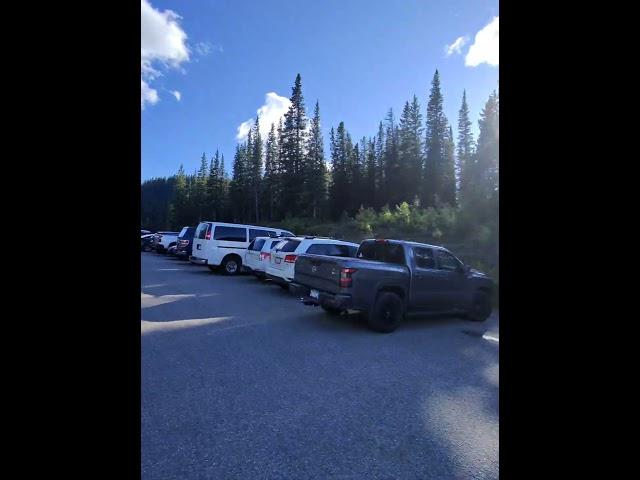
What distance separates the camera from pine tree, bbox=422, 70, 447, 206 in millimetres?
50188

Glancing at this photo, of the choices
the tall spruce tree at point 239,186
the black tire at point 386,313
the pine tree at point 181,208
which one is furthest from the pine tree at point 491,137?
the pine tree at point 181,208

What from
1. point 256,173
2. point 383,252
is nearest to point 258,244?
point 383,252

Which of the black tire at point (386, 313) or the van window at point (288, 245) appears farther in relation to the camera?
the van window at point (288, 245)

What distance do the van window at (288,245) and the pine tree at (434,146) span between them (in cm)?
4052

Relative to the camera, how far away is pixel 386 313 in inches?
285

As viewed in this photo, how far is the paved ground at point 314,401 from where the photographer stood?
2.80 metres

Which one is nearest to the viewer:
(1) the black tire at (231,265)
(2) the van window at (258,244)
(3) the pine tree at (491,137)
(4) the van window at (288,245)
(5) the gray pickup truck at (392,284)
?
(3) the pine tree at (491,137)

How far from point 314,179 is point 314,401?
157 feet

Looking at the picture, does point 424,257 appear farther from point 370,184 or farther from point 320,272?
point 370,184

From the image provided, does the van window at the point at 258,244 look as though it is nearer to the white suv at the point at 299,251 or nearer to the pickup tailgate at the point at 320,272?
the white suv at the point at 299,251

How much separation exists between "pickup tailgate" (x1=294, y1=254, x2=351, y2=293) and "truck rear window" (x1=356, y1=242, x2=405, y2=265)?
4.38ft
